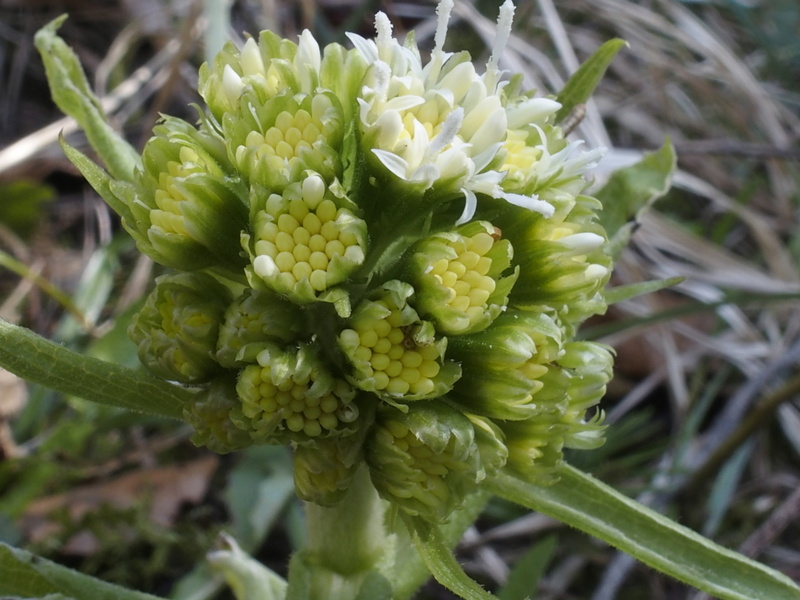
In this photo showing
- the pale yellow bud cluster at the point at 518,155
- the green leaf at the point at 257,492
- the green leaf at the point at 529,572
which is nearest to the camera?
the pale yellow bud cluster at the point at 518,155

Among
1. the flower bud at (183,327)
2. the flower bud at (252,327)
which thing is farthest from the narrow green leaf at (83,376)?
the flower bud at (252,327)

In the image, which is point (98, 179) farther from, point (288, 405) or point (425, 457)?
point (425, 457)

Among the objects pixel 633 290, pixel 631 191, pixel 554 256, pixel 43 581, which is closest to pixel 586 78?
pixel 631 191

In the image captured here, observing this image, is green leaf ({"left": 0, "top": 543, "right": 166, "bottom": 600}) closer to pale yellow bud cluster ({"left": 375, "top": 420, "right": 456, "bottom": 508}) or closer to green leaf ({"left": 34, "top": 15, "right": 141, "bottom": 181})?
pale yellow bud cluster ({"left": 375, "top": 420, "right": 456, "bottom": 508})

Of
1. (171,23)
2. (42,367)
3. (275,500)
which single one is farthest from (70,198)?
(42,367)

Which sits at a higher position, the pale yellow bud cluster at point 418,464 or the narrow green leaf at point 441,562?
the pale yellow bud cluster at point 418,464

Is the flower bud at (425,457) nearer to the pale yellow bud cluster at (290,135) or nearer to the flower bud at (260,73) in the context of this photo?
the pale yellow bud cluster at (290,135)

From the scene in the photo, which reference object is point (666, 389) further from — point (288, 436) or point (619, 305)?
point (288, 436)
